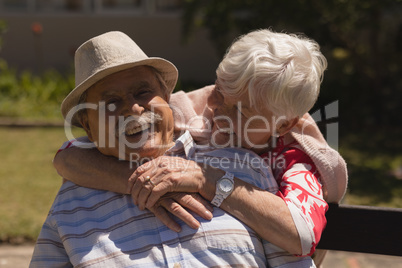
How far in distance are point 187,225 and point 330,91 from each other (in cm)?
721

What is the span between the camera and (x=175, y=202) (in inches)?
78.8

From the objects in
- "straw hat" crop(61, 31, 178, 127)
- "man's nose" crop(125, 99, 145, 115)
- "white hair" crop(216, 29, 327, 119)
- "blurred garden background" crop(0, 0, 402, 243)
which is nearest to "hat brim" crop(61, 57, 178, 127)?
"straw hat" crop(61, 31, 178, 127)

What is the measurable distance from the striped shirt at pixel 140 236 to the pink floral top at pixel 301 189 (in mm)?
78

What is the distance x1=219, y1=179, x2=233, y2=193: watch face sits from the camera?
6.51 ft

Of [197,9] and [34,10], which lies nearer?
[197,9]

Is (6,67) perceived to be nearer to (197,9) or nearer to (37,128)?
(37,128)

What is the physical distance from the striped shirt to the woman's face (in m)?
0.06

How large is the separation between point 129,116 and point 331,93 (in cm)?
711

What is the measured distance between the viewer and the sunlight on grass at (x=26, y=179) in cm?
467

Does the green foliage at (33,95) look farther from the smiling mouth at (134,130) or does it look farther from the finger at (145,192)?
the finger at (145,192)

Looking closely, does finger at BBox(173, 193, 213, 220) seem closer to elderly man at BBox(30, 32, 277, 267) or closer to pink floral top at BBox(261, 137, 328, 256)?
elderly man at BBox(30, 32, 277, 267)

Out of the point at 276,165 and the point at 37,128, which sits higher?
the point at 276,165

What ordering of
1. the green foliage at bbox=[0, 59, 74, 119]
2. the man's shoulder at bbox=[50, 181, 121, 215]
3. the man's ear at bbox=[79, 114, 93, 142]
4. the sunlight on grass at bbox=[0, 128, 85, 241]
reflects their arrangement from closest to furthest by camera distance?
the man's shoulder at bbox=[50, 181, 121, 215] → the man's ear at bbox=[79, 114, 93, 142] → the sunlight on grass at bbox=[0, 128, 85, 241] → the green foliage at bbox=[0, 59, 74, 119]

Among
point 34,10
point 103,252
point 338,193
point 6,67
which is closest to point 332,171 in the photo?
point 338,193
